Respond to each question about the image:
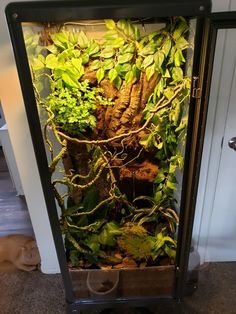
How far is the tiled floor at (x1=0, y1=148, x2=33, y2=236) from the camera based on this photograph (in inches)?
84.4

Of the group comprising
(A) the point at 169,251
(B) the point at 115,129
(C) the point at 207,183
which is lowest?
(A) the point at 169,251

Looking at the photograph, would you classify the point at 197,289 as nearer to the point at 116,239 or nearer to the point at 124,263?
the point at 124,263

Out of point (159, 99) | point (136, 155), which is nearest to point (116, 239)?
point (136, 155)

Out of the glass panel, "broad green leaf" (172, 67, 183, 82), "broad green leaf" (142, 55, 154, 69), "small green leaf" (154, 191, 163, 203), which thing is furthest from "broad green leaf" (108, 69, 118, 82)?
"small green leaf" (154, 191, 163, 203)

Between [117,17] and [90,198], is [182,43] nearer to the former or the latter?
[117,17]

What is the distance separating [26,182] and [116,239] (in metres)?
0.57

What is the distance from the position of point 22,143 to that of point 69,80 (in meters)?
0.50

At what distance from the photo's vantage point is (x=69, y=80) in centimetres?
99

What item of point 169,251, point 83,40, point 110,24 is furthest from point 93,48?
point 169,251

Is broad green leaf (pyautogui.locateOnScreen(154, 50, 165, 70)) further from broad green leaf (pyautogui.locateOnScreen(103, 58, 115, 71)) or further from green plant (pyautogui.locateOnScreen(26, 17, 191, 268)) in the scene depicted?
broad green leaf (pyautogui.locateOnScreen(103, 58, 115, 71))

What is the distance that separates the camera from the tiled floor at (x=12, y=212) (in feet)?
7.03

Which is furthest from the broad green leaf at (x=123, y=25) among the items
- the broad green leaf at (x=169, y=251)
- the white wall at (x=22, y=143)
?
the broad green leaf at (x=169, y=251)

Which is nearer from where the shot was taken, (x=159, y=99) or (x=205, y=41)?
(x=205, y=41)

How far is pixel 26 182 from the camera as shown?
1443 millimetres
